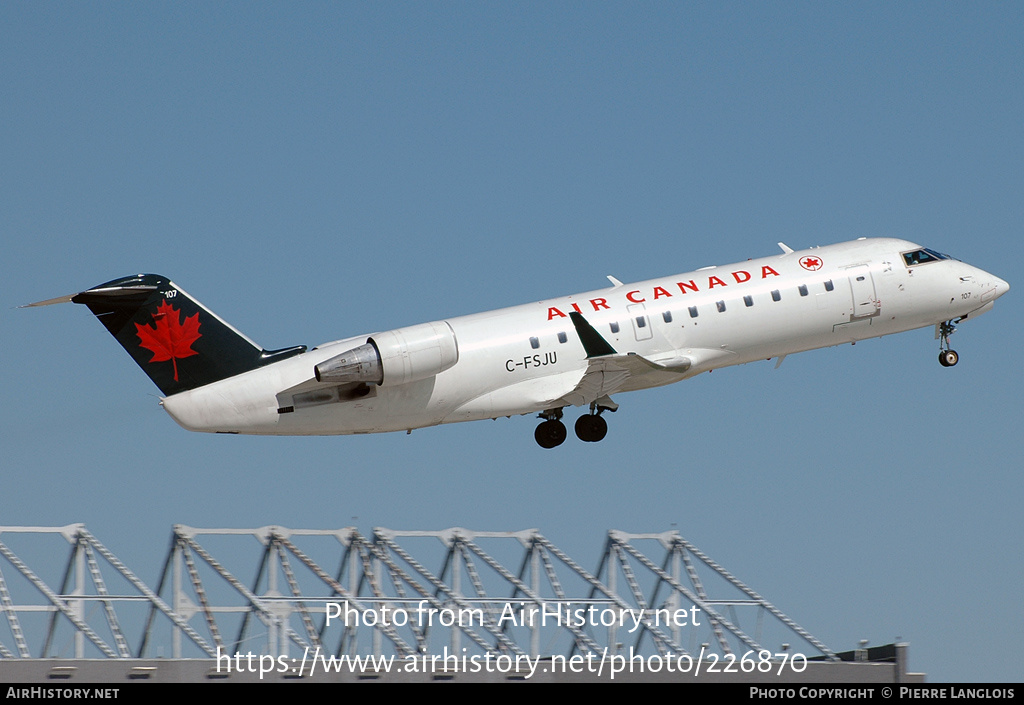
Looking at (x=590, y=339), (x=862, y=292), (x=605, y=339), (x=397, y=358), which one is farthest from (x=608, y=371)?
(x=862, y=292)

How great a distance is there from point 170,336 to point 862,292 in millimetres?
16801

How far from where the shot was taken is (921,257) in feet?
136

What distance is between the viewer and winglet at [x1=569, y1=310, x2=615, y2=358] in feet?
121

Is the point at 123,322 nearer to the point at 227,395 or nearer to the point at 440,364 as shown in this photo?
the point at 227,395

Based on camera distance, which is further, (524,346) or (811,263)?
(811,263)

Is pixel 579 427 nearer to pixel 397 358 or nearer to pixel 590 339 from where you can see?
pixel 590 339

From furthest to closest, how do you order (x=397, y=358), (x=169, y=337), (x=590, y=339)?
(x=169, y=337) < (x=590, y=339) < (x=397, y=358)

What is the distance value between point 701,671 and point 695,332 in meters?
10.7

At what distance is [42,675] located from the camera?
125ft

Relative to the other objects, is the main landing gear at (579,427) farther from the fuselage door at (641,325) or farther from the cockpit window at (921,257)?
the cockpit window at (921,257)

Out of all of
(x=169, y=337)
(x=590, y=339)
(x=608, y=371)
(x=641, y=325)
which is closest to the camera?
(x=590, y=339)

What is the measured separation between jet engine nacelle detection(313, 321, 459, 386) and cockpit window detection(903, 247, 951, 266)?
39.7ft

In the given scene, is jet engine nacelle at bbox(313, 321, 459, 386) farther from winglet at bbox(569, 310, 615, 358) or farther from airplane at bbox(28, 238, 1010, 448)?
winglet at bbox(569, 310, 615, 358)

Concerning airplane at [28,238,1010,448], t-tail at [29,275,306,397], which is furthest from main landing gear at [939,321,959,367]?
t-tail at [29,275,306,397]
